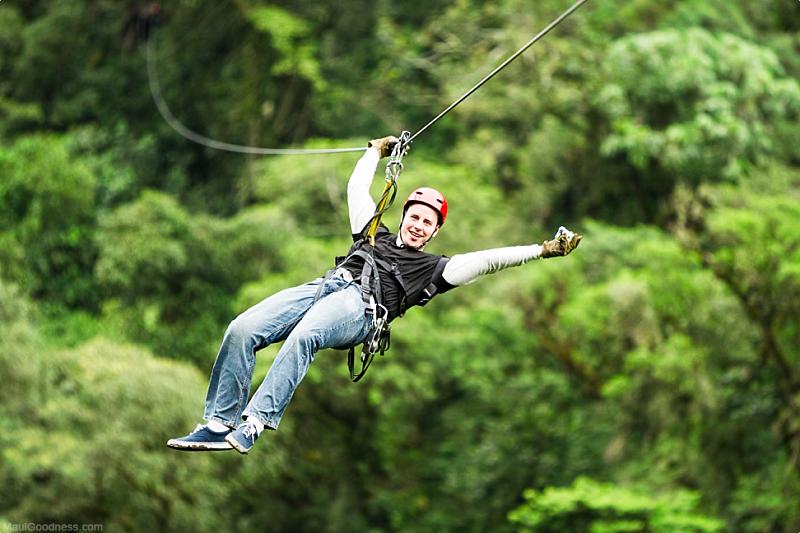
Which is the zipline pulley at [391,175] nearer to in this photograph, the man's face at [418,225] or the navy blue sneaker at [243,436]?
the man's face at [418,225]

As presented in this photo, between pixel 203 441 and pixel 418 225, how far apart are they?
1286mm

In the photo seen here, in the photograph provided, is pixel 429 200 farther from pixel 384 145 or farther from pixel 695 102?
pixel 695 102

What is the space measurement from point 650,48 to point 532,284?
3.24 m

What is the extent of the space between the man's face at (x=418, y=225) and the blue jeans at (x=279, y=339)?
1.16 feet

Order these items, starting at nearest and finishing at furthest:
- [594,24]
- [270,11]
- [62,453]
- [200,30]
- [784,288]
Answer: [784,288]
[62,453]
[594,24]
[270,11]
[200,30]

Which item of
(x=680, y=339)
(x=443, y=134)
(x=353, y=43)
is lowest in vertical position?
(x=680, y=339)

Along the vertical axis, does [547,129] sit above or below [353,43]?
below

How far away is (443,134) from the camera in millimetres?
22750

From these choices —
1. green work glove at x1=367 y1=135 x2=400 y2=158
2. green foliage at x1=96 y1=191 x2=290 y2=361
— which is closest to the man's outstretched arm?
green work glove at x1=367 y1=135 x2=400 y2=158

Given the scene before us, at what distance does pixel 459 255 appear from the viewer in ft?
18.6

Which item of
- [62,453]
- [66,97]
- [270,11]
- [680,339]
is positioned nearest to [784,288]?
[680,339]

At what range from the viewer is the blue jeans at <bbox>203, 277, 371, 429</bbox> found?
5375 mm

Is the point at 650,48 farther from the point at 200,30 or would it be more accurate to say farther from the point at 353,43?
the point at 200,30

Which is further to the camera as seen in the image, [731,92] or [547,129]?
[547,129]
